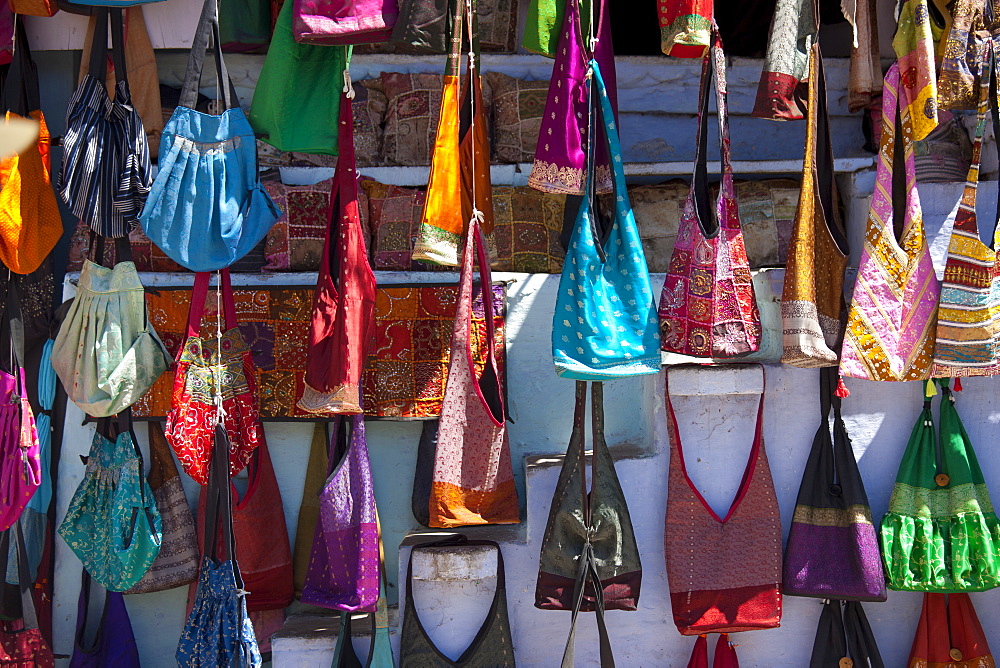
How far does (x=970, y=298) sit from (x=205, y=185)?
261 cm

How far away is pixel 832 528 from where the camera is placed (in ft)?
10.6

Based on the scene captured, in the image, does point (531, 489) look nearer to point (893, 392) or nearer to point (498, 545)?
point (498, 545)

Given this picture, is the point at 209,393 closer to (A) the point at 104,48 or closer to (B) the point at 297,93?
(B) the point at 297,93

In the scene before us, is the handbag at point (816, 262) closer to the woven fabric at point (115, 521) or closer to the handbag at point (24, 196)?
the woven fabric at point (115, 521)

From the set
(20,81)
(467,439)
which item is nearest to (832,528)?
(467,439)

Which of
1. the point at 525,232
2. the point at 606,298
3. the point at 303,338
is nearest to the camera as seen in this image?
the point at 606,298

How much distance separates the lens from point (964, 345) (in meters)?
3.14

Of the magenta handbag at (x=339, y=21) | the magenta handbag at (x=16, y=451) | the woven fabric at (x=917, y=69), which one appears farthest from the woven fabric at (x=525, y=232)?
the magenta handbag at (x=16, y=451)

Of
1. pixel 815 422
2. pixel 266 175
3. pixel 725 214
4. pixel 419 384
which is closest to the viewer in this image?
pixel 725 214

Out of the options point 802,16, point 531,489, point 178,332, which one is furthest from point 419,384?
point 802,16

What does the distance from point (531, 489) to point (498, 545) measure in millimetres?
223

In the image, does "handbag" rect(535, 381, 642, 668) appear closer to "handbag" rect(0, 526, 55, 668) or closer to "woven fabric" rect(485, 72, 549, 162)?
"woven fabric" rect(485, 72, 549, 162)

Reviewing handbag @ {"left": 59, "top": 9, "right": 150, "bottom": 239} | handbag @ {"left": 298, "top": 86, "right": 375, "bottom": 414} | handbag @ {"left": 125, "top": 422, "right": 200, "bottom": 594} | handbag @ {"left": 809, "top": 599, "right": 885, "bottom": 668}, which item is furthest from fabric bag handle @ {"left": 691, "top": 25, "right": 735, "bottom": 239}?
handbag @ {"left": 125, "top": 422, "right": 200, "bottom": 594}

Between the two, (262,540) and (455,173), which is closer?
(455,173)
